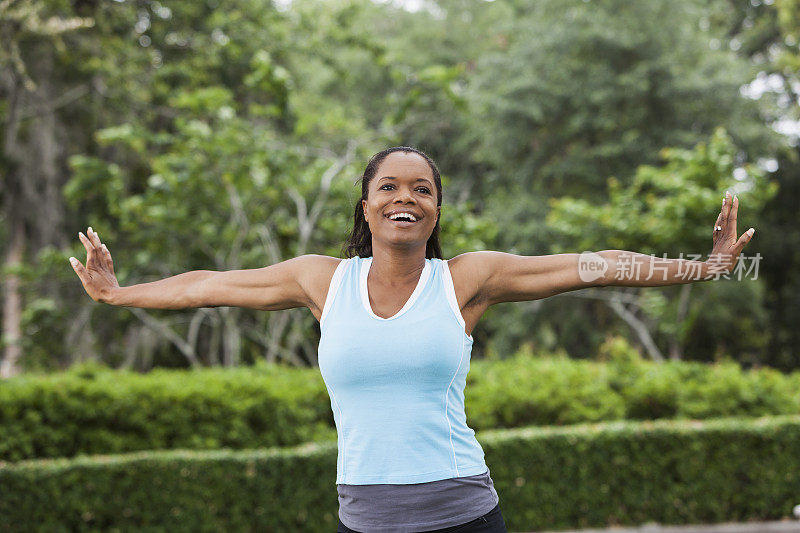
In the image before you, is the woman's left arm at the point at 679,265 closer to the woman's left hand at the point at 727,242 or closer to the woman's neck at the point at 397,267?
the woman's left hand at the point at 727,242

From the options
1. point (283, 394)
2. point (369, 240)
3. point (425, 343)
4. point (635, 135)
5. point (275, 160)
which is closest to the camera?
point (425, 343)

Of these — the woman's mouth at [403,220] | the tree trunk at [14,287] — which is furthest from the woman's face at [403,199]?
the tree trunk at [14,287]

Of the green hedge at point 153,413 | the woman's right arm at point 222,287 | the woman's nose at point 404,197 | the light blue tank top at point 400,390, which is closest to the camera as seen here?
the light blue tank top at point 400,390

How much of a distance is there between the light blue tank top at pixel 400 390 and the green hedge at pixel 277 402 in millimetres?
4533

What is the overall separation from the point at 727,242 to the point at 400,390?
103 cm

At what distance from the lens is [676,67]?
14.7m

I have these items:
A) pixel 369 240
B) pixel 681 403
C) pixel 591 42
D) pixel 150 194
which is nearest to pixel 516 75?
pixel 591 42

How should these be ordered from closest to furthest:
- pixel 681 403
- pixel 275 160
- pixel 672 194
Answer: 1. pixel 681 403
2. pixel 275 160
3. pixel 672 194

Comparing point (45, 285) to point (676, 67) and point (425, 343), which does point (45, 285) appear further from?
point (676, 67)

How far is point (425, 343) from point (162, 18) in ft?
31.9

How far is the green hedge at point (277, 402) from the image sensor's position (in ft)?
19.3

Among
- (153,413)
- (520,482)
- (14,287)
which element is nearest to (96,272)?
(153,413)

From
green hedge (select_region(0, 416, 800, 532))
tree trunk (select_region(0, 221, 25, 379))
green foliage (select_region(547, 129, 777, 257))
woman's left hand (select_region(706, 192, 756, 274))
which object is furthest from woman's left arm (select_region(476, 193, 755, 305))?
tree trunk (select_region(0, 221, 25, 379))

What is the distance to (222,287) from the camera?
7.52ft
